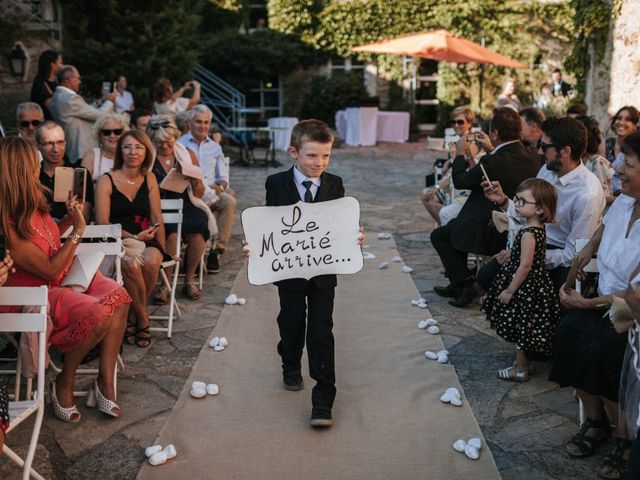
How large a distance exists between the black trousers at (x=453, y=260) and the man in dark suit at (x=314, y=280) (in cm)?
243

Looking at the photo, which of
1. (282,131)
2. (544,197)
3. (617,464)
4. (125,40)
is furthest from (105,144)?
(282,131)

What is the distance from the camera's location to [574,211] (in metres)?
4.77

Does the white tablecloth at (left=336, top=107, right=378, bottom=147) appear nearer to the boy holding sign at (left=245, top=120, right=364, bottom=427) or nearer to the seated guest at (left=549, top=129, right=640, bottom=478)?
the boy holding sign at (left=245, top=120, right=364, bottom=427)

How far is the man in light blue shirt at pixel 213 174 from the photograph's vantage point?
24.8ft

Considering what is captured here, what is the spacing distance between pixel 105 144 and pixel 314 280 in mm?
2949

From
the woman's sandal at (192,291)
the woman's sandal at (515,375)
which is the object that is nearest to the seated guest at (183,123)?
the woman's sandal at (192,291)

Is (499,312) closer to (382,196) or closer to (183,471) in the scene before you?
(183,471)

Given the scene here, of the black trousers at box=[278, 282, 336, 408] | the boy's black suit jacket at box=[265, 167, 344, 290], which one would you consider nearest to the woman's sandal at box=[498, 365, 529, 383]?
the black trousers at box=[278, 282, 336, 408]

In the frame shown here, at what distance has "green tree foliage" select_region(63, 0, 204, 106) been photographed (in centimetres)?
1568

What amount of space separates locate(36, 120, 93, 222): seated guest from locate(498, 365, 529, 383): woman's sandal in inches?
129

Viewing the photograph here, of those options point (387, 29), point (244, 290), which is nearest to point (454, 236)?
point (244, 290)

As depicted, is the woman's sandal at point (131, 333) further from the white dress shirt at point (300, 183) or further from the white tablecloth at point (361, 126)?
the white tablecloth at point (361, 126)

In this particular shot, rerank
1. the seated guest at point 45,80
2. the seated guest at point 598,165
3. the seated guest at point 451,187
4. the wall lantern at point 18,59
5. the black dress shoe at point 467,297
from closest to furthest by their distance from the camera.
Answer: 1. the seated guest at point 598,165
2. the black dress shoe at point 467,297
3. the seated guest at point 451,187
4. the seated guest at point 45,80
5. the wall lantern at point 18,59

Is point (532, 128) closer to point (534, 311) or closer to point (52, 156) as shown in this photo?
point (534, 311)
